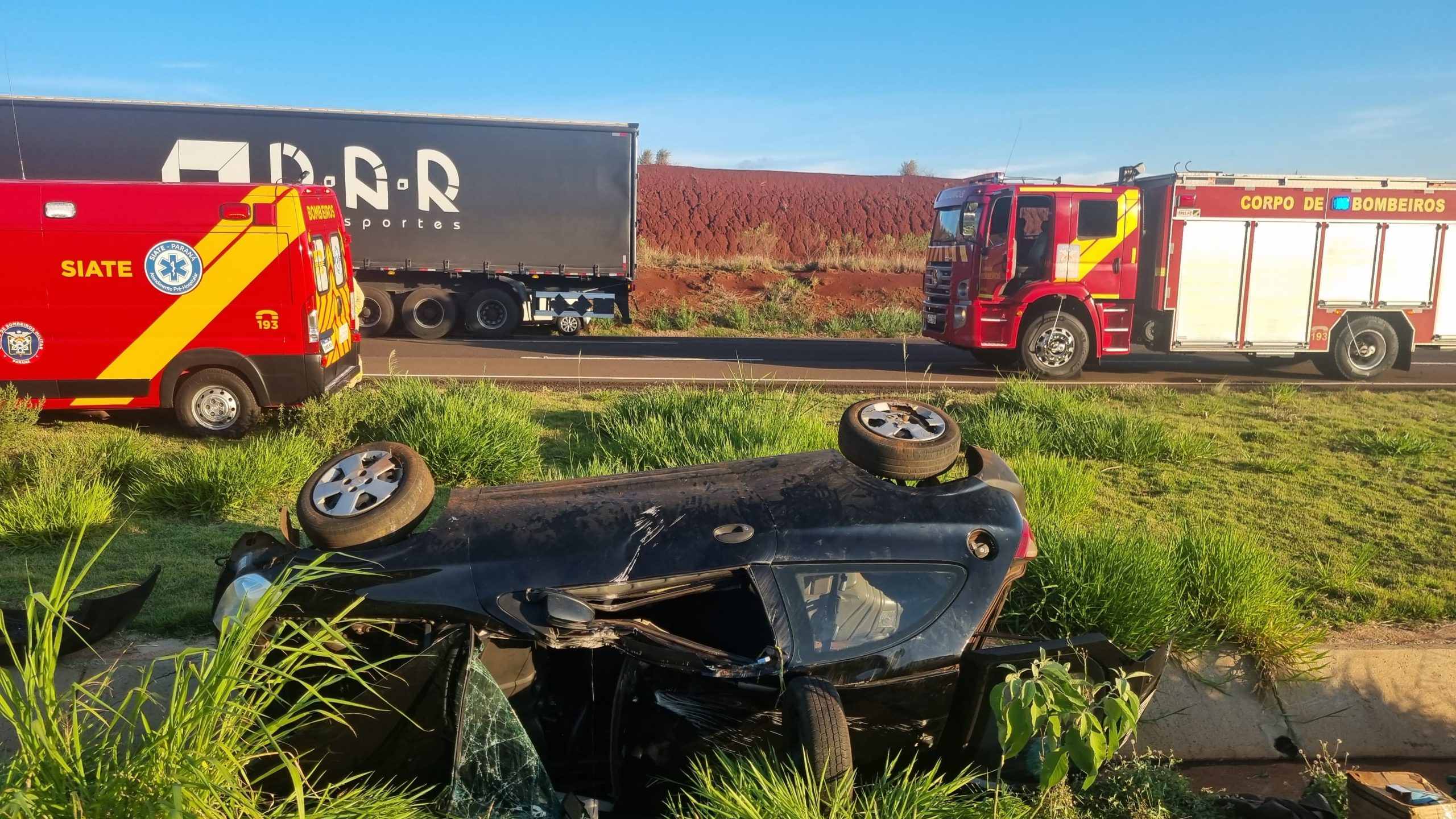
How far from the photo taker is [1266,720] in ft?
15.7

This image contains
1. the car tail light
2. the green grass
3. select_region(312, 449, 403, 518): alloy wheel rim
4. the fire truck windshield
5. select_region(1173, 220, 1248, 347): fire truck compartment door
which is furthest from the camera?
select_region(1173, 220, 1248, 347): fire truck compartment door

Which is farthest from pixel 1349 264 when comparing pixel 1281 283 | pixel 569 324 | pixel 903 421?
pixel 903 421

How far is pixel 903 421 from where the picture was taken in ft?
14.5

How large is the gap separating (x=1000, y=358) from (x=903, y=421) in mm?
11874

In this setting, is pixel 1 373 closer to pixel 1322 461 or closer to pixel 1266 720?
pixel 1266 720

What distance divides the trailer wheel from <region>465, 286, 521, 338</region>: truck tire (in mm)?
746

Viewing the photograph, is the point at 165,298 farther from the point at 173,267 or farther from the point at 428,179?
the point at 428,179

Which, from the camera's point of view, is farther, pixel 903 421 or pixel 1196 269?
pixel 1196 269

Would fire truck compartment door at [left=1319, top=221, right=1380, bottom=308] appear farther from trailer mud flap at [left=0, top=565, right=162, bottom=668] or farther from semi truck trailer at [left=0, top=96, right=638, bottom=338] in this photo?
trailer mud flap at [left=0, top=565, right=162, bottom=668]

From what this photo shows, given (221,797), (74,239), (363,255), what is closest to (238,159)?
(363,255)

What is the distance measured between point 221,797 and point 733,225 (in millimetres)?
41847

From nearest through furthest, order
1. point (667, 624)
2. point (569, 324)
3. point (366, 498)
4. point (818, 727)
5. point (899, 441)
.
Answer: point (818, 727) < point (667, 624) < point (366, 498) < point (899, 441) < point (569, 324)

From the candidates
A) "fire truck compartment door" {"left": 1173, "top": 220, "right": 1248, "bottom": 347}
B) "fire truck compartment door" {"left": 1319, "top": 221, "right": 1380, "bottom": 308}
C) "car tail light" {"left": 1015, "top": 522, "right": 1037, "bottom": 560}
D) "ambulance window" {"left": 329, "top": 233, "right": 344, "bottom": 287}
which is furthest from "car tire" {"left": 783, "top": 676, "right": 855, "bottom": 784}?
"fire truck compartment door" {"left": 1319, "top": 221, "right": 1380, "bottom": 308}

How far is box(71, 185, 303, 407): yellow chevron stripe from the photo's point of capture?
343 inches
